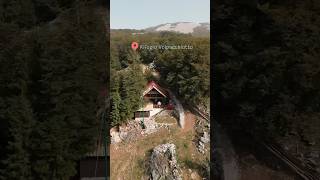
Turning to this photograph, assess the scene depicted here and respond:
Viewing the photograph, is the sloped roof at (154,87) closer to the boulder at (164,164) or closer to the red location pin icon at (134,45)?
the red location pin icon at (134,45)

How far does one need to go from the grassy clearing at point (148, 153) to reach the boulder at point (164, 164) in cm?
6

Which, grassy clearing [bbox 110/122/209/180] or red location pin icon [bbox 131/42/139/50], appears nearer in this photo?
red location pin icon [bbox 131/42/139/50]

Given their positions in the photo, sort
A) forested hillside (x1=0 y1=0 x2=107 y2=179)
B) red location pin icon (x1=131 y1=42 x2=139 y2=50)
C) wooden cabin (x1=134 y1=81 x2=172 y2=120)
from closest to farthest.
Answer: forested hillside (x1=0 y1=0 x2=107 y2=179)
red location pin icon (x1=131 y1=42 x2=139 y2=50)
wooden cabin (x1=134 y1=81 x2=172 y2=120)

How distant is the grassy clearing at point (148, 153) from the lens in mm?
8000

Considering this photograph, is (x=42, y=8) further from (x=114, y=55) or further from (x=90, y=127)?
(x=90, y=127)

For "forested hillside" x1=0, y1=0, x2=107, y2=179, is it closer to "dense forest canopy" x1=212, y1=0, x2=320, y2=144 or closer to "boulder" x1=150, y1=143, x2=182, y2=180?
"boulder" x1=150, y1=143, x2=182, y2=180

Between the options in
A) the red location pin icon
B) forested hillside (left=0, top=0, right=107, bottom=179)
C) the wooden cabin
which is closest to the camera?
forested hillside (left=0, top=0, right=107, bottom=179)

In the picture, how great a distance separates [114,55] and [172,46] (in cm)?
74

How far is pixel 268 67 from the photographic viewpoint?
314 inches

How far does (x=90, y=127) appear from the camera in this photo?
26.5ft

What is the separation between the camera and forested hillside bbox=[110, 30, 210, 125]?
783cm

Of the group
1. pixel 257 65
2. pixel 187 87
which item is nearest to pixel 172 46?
pixel 187 87

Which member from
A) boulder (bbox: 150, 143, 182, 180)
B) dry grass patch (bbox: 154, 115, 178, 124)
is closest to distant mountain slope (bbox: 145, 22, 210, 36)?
dry grass patch (bbox: 154, 115, 178, 124)

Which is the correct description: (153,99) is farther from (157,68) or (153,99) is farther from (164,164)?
(164,164)
